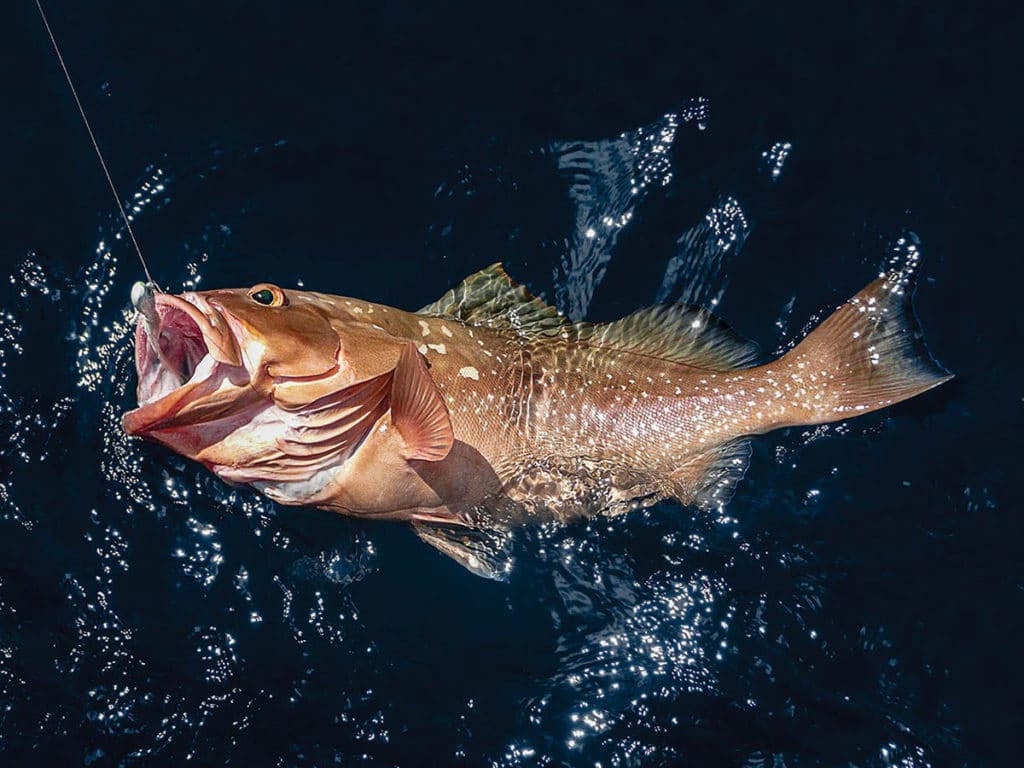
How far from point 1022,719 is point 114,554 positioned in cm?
427

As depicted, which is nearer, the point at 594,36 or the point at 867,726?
the point at 867,726

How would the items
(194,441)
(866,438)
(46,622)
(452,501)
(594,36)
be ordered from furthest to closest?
(594,36), (866,438), (46,622), (452,501), (194,441)

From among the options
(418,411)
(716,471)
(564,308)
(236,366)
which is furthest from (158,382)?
(716,471)

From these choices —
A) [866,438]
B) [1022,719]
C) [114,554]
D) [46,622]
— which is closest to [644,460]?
[866,438]

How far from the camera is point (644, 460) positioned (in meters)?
4.05

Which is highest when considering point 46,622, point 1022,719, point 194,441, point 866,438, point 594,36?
point 594,36

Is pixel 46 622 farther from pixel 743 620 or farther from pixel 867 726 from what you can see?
pixel 867 726

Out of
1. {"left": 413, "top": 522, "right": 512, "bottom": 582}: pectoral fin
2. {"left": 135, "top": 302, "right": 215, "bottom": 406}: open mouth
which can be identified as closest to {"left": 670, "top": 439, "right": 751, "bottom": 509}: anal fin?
{"left": 413, "top": 522, "right": 512, "bottom": 582}: pectoral fin

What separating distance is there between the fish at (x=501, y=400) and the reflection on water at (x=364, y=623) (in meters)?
0.41

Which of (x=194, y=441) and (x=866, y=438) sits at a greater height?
(x=194, y=441)

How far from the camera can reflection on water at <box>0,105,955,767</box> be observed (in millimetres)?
4066

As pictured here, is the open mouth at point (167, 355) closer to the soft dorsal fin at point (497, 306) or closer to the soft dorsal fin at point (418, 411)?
the soft dorsal fin at point (418, 411)

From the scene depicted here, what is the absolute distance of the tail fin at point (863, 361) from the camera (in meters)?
4.01

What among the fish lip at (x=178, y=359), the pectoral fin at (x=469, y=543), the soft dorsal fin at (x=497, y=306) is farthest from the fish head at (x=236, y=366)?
the pectoral fin at (x=469, y=543)
